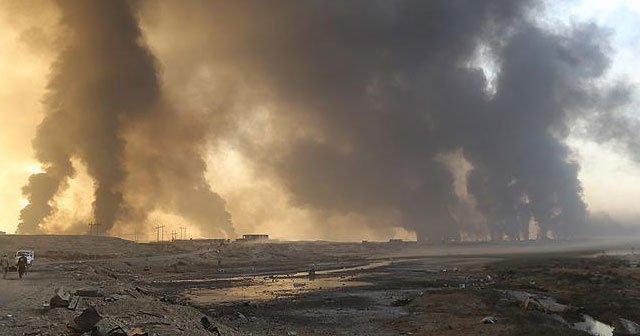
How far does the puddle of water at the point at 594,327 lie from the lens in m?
33.6

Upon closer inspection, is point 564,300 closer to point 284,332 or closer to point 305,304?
point 305,304

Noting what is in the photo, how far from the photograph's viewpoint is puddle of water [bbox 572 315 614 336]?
3364 cm

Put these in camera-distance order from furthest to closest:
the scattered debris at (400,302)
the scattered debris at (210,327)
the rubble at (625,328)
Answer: the scattered debris at (400,302), the rubble at (625,328), the scattered debris at (210,327)

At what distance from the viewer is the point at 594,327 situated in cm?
3575

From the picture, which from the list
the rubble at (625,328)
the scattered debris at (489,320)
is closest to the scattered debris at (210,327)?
the scattered debris at (489,320)

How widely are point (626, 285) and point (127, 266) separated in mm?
95420

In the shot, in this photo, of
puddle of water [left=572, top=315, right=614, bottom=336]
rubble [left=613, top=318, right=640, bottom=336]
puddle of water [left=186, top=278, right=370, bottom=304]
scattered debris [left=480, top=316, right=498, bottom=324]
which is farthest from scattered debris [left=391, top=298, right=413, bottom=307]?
rubble [left=613, top=318, right=640, bottom=336]

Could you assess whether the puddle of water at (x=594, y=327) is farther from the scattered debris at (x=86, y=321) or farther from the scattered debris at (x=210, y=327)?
the scattered debris at (x=86, y=321)

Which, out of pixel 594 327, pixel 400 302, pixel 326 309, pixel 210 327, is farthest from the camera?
pixel 400 302

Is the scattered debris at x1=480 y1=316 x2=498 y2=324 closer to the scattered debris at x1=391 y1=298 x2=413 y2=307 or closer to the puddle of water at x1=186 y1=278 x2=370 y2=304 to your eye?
the scattered debris at x1=391 y1=298 x2=413 y2=307

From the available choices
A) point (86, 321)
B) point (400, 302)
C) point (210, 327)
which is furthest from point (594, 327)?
point (86, 321)

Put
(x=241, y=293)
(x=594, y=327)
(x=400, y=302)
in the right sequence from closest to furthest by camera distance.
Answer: (x=594, y=327), (x=400, y=302), (x=241, y=293)

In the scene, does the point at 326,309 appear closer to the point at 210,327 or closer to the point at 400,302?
the point at 400,302

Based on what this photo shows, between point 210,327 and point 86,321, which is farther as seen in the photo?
point 210,327
